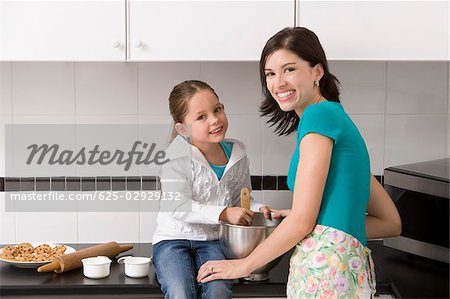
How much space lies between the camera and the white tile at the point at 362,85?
2369 millimetres

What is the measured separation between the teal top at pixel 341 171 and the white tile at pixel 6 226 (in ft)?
4.00

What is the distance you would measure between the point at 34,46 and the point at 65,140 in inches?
19.4

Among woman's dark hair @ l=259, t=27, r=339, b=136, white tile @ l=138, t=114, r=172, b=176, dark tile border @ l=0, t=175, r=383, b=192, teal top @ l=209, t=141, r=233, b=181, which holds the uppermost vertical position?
woman's dark hair @ l=259, t=27, r=339, b=136

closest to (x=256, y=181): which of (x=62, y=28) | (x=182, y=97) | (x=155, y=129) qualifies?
(x=155, y=129)

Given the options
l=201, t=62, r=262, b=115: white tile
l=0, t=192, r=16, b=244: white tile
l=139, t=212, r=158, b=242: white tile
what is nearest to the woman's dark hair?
l=201, t=62, r=262, b=115: white tile

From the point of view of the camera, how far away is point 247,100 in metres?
2.38

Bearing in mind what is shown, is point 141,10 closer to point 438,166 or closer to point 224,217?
point 224,217

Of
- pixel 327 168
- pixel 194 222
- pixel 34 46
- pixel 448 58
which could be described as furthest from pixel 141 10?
pixel 448 58

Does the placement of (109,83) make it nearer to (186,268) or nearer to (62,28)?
(62,28)

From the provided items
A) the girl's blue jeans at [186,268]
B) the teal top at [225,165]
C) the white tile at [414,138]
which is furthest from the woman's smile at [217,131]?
the white tile at [414,138]

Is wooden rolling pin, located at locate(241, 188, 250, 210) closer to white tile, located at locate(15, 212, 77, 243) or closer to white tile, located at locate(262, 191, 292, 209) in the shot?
white tile, located at locate(262, 191, 292, 209)

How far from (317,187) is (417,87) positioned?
37.2 inches

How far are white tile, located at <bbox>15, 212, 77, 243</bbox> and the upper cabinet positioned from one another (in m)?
0.66

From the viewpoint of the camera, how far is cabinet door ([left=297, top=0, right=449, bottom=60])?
6.54ft
